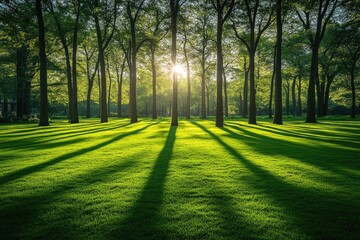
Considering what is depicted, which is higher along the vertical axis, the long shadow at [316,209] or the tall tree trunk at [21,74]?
the tall tree trunk at [21,74]

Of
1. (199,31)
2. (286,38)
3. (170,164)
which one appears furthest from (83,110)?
(170,164)

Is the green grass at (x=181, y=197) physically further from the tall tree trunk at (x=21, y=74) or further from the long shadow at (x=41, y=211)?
the tall tree trunk at (x=21, y=74)

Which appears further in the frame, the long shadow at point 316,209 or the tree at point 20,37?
the tree at point 20,37

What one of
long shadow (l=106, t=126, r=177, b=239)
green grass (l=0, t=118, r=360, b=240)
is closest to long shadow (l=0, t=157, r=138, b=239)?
green grass (l=0, t=118, r=360, b=240)

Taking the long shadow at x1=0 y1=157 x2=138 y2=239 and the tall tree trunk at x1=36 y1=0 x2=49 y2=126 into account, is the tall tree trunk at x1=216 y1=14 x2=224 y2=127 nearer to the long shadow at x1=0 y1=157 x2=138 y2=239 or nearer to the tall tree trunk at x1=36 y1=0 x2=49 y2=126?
the long shadow at x1=0 y1=157 x2=138 y2=239

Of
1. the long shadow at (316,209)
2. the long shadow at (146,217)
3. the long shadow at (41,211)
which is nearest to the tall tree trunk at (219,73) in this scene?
the long shadow at (316,209)

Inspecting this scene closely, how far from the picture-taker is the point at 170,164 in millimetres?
6898

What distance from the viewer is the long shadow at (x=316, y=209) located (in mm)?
3211

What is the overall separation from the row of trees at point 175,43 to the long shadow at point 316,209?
15641mm

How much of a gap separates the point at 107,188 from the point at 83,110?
94186mm

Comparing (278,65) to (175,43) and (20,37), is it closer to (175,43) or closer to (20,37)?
(175,43)

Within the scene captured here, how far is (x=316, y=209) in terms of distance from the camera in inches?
152

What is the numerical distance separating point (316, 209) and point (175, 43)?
65.1 ft

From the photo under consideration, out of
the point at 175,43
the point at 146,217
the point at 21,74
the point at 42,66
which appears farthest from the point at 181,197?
the point at 21,74
